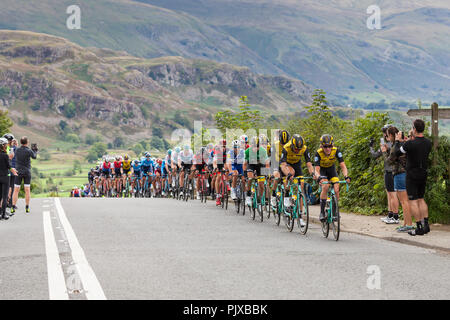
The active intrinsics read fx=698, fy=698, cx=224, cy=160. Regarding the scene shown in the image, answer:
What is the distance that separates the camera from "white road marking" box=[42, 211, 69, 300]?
7184 mm

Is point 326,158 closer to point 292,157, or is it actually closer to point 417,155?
point 292,157

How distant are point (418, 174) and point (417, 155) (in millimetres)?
350

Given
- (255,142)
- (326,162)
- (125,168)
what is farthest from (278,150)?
(125,168)

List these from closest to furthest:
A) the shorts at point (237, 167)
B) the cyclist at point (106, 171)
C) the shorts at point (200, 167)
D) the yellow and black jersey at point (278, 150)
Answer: the yellow and black jersey at point (278, 150)
the shorts at point (237, 167)
the shorts at point (200, 167)
the cyclist at point (106, 171)

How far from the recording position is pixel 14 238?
12641mm

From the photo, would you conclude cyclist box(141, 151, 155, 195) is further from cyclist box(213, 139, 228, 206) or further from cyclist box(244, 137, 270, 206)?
cyclist box(244, 137, 270, 206)

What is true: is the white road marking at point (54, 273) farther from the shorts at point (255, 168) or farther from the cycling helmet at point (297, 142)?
the shorts at point (255, 168)

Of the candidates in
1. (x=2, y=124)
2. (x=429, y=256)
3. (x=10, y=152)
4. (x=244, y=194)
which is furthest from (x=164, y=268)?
(x=2, y=124)

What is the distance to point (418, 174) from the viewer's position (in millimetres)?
12812

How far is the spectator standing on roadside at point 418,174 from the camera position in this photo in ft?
41.9

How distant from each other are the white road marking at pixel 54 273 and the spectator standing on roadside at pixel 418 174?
252 inches

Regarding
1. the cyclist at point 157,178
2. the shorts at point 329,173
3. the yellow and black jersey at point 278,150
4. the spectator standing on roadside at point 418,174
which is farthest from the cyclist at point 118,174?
the spectator standing on roadside at point 418,174

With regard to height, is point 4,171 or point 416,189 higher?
point 4,171

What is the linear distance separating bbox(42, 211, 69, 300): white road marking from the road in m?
0.01
